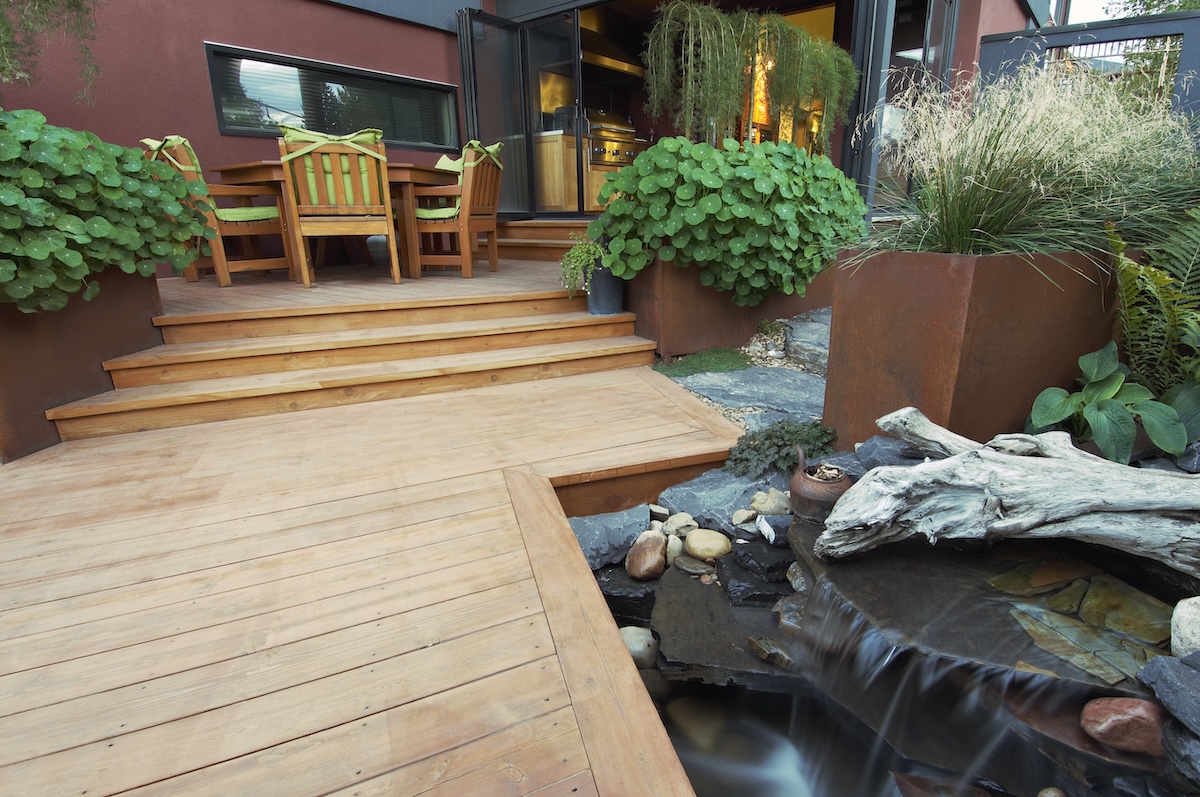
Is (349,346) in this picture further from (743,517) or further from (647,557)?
(743,517)

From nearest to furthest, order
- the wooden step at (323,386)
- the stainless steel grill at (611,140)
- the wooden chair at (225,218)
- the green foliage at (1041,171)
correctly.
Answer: the green foliage at (1041,171) → the wooden step at (323,386) → the wooden chair at (225,218) → the stainless steel grill at (611,140)

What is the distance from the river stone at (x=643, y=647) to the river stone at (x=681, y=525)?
420mm

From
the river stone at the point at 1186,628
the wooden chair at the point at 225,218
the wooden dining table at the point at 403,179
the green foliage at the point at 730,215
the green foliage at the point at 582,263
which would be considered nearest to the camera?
the river stone at the point at 1186,628

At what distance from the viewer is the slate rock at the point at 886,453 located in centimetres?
187

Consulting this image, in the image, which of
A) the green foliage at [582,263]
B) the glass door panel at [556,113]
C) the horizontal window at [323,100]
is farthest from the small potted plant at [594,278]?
the horizontal window at [323,100]

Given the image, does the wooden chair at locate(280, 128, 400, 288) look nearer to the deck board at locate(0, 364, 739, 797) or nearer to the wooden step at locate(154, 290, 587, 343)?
the wooden step at locate(154, 290, 587, 343)

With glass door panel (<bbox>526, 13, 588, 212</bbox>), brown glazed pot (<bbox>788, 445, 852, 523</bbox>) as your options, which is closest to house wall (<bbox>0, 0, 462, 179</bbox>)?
glass door panel (<bbox>526, 13, 588, 212</bbox>)

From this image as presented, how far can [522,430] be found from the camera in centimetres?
258

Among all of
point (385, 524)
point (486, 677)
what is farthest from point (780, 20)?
point (486, 677)

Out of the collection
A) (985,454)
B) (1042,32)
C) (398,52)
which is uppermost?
(398,52)

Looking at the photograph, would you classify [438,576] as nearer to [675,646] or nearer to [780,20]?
→ [675,646]

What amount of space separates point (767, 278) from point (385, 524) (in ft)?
7.82

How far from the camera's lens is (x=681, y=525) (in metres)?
2.15

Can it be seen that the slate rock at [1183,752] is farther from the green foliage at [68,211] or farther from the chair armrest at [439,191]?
the chair armrest at [439,191]
